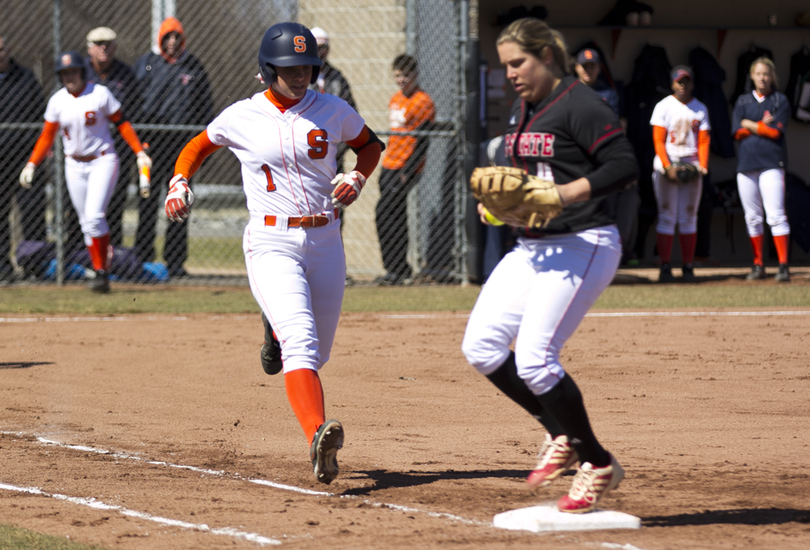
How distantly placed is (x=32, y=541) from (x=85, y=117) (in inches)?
322

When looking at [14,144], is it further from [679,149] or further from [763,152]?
[763,152]

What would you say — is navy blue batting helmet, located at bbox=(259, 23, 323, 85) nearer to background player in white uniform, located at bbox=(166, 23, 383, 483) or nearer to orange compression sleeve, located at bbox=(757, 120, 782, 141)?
background player in white uniform, located at bbox=(166, 23, 383, 483)

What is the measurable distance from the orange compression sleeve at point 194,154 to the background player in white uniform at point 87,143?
244 inches

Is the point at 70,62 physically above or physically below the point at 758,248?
above

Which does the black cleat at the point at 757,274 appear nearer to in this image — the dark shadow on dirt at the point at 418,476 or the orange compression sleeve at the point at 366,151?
the orange compression sleeve at the point at 366,151

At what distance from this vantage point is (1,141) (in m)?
→ 12.2

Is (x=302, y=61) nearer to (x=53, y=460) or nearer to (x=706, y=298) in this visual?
(x=53, y=460)

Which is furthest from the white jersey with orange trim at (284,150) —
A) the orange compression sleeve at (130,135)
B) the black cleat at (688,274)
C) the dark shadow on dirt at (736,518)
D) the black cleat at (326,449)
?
the black cleat at (688,274)

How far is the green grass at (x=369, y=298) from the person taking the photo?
1062 cm

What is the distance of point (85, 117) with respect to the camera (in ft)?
36.8

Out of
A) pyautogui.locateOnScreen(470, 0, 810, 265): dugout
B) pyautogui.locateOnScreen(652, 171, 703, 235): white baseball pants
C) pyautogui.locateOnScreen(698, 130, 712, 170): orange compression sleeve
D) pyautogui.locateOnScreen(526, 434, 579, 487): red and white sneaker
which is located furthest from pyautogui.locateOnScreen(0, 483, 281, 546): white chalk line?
pyautogui.locateOnScreen(470, 0, 810, 265): dugout

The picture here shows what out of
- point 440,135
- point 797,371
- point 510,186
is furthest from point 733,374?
point 440,135

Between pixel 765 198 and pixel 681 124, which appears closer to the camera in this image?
pixel 681 124

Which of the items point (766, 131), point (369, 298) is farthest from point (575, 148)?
point (766, 131)
